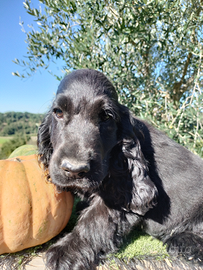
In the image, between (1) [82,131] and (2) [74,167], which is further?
(1) [82,131]

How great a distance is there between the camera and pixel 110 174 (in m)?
1.98

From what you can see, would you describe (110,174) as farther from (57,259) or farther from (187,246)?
(187,246)

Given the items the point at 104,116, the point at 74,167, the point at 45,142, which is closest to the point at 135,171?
the point at 104,116

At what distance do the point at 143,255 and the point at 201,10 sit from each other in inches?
170

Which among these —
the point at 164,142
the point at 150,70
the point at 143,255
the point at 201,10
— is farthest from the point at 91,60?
the point at 143,255

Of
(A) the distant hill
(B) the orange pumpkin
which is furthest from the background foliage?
(B) the orange pumpkin

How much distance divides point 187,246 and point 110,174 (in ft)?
3.23

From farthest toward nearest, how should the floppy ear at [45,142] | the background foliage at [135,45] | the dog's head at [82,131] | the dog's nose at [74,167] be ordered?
1. the background foliage at [135,45]
2. the floppy ear at [45,142]
3. the dog's head at [82,131]
4. the dog's nose at [74,167]

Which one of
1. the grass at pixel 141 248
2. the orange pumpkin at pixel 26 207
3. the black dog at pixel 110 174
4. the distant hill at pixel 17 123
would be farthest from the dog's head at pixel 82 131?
the distant hill at pixel 17 123

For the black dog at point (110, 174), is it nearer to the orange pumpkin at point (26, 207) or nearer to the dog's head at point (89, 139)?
the dog's head at point (89, 139)

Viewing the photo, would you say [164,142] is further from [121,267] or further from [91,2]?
[91,2]

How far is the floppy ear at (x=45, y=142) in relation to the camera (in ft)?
6.94

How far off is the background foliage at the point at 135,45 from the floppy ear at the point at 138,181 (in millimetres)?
1840

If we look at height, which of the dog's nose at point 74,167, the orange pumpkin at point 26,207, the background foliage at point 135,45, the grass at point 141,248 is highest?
the background foliage at point 135,45
